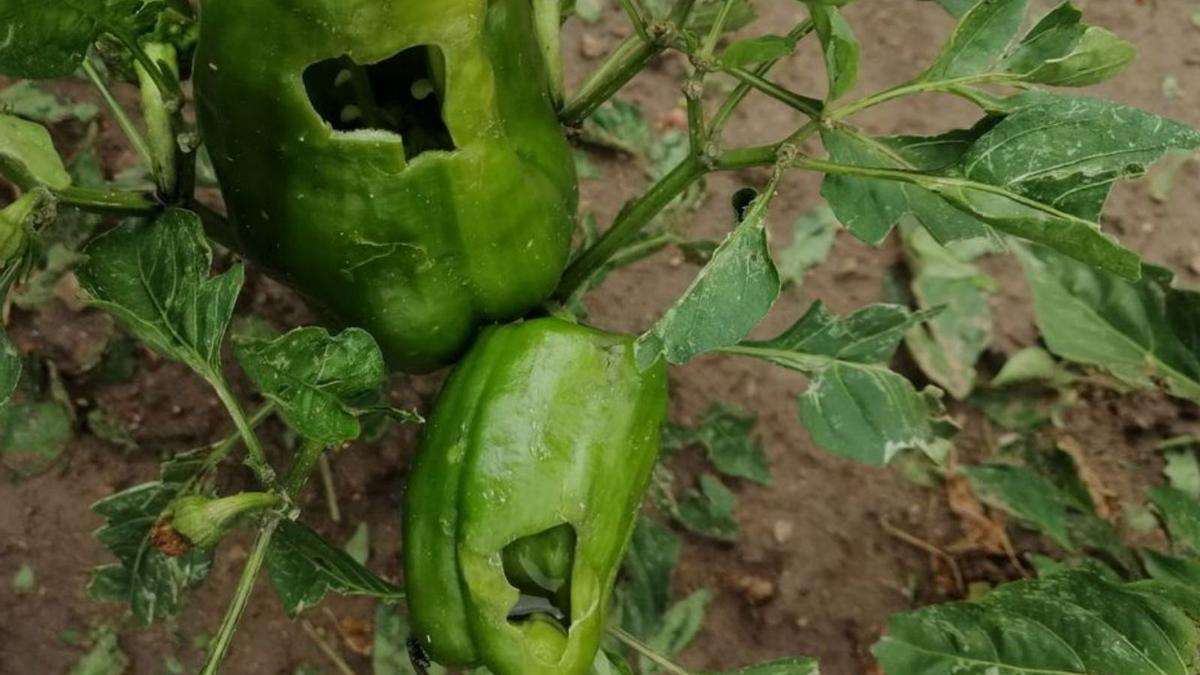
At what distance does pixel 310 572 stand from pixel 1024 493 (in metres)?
0.92

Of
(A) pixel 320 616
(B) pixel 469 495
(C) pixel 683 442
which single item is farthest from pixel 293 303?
(B) pixel 469 495

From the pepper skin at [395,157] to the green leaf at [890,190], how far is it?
26cm

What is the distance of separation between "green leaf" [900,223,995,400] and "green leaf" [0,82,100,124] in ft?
3.83

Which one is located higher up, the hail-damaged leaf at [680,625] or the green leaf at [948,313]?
the green leaf at [948,313]

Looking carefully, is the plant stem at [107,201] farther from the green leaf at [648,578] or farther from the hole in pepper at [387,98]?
the green leaf at [648,578]

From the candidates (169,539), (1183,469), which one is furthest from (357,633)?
(1183,469)

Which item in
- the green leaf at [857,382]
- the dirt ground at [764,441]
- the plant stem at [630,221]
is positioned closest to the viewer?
the plant stem at [630,221]

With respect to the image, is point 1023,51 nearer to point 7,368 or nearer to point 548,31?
point 548,31

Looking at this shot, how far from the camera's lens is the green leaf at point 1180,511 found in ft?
4.47

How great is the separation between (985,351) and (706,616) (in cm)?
58

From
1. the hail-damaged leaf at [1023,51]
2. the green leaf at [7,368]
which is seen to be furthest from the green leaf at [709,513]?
the green leaf at [7,368]

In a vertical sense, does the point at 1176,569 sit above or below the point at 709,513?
above

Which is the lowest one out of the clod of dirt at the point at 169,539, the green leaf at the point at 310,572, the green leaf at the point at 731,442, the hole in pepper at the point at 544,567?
the green leaf at the point at 731,442

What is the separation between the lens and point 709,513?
164cm
